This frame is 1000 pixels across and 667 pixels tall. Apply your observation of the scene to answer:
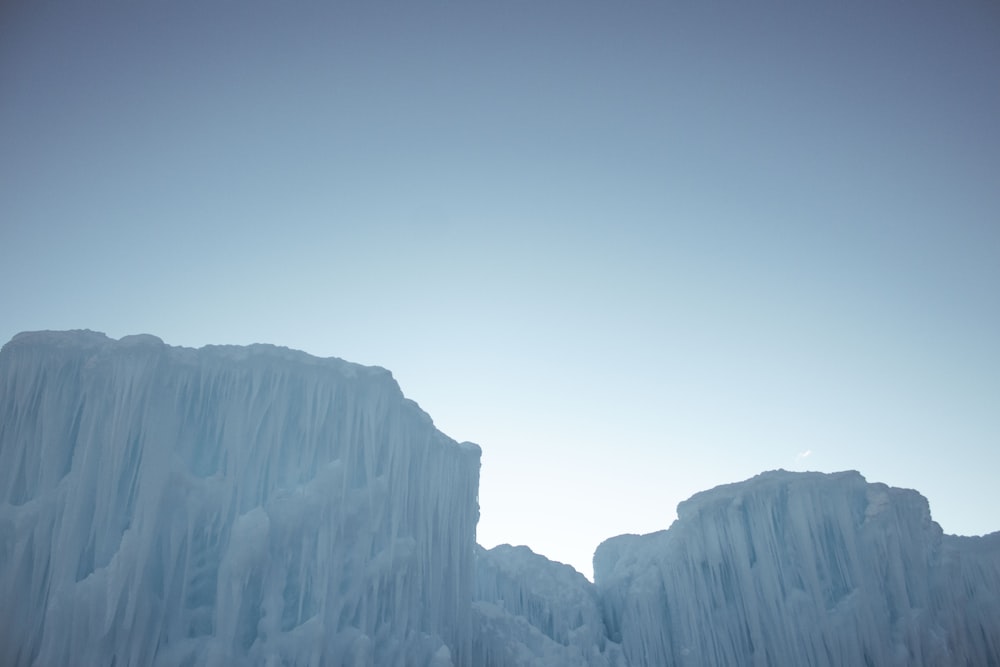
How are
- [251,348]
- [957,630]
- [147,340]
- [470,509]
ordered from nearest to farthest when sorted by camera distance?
[147,340] → [251,348] → [470,509] → [957,630]

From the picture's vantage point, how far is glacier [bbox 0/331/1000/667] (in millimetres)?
14914

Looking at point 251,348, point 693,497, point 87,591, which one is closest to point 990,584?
point 693,497

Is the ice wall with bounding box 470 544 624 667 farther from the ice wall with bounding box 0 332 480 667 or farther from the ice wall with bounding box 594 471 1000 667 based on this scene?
the ice wall with bounding box 0 332 480 667

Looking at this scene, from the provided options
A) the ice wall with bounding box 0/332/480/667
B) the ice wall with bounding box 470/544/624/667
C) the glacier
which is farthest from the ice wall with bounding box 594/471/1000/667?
the ice wall with bounding box 0/332/480/667

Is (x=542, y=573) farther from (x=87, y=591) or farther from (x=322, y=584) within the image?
(x=87, y=591)

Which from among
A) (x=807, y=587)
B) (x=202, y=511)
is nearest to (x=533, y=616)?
(x=807, y=587)

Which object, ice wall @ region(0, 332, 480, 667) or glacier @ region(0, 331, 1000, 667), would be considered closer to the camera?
ice wall @ region(0, 332, 480, 667)

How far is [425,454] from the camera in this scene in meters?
21.6

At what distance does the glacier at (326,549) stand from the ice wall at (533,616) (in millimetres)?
86

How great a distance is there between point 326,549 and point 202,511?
3.10 meters

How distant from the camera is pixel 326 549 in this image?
1748cm

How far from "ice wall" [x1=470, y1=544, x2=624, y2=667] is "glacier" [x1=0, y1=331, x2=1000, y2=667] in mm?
86

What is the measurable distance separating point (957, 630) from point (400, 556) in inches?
898

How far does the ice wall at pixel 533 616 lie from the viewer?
23.7 metres
